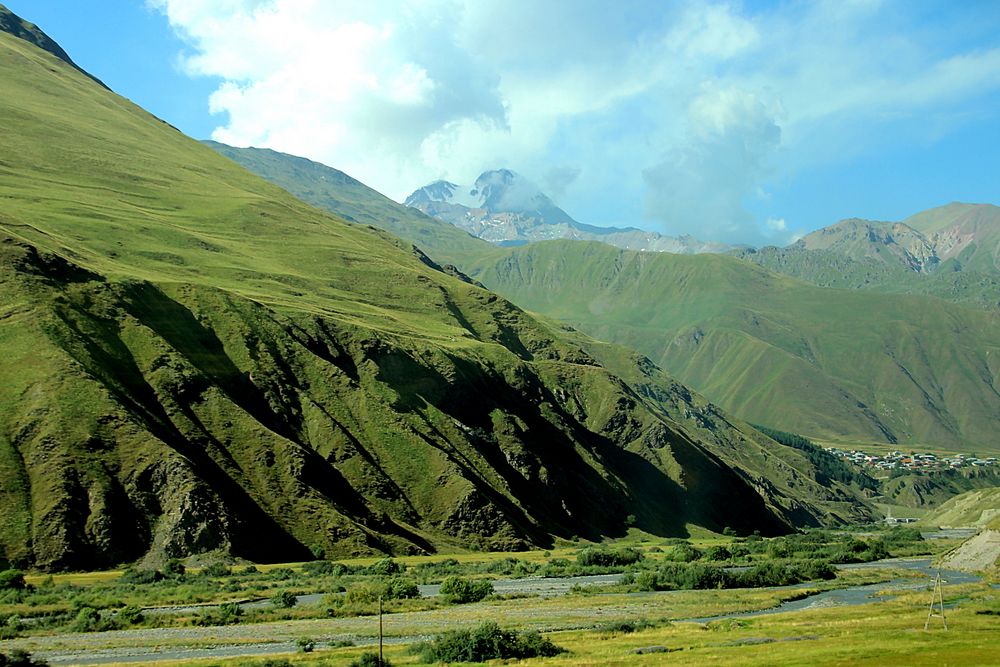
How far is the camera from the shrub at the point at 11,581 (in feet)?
312

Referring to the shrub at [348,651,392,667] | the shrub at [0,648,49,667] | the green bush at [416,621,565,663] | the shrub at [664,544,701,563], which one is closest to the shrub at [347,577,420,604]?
the green bush at [416,621,565,663]

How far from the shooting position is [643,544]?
179m

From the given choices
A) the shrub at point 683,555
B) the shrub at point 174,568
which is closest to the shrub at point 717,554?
the shrub at point 683,555

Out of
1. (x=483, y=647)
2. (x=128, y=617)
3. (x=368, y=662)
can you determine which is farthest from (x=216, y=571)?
(x=368, y=662)

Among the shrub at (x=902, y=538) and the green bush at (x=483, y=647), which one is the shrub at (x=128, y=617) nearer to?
the green bush at (x=483, y=647)

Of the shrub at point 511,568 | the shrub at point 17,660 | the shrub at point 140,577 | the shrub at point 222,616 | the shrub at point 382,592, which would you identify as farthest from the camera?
the shrub at point 511,568

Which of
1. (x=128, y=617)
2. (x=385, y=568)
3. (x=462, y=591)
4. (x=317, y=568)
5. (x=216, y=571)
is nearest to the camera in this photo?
(x=128, y=617)

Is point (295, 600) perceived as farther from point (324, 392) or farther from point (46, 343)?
point (324, 392)

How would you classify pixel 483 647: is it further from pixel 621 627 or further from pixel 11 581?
pixel 11 581

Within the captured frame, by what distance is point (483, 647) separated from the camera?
60406 mm

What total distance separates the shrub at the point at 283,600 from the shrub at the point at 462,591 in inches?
568

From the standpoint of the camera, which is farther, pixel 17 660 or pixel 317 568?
pixel 317 568

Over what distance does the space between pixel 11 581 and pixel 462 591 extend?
45.0 m

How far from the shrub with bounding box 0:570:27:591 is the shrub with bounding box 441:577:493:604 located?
139 feet
